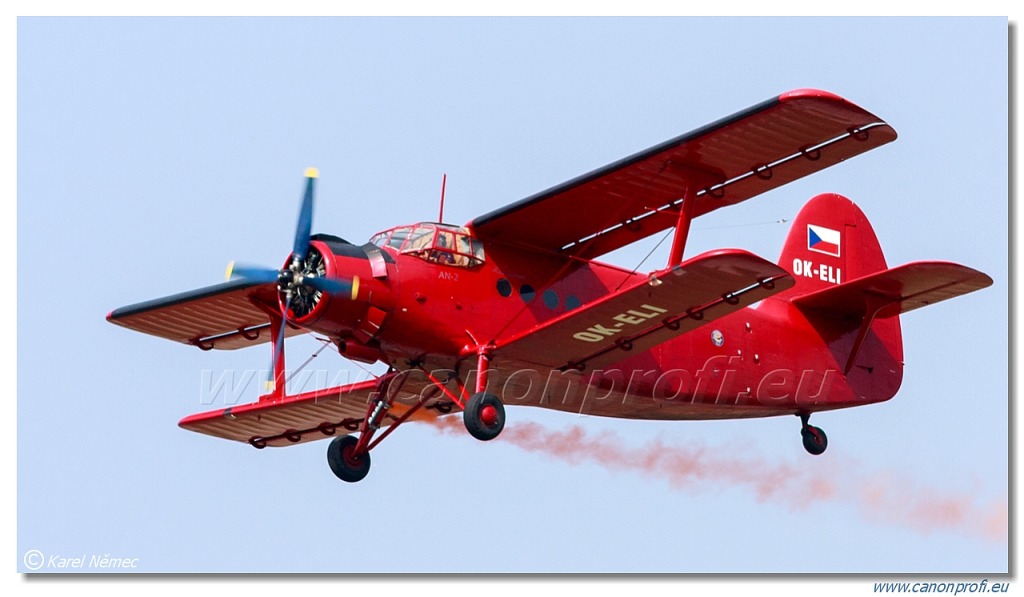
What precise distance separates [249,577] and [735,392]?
7.07 metres

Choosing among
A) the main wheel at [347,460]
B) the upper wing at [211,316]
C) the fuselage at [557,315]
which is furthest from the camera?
the upper wing at [211,316]

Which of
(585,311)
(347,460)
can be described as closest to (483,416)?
(585,311)

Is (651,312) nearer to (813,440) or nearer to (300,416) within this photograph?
(813,440)

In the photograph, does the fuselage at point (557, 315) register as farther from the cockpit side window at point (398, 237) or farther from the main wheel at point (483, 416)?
the main wheel at point (483, 416)

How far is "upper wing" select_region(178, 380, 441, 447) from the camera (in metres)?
24.1

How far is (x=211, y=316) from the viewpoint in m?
25.1

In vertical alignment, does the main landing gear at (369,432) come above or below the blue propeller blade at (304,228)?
below

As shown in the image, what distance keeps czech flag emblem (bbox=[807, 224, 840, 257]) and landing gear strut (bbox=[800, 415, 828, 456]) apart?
2.55 m

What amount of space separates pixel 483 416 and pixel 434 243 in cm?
220

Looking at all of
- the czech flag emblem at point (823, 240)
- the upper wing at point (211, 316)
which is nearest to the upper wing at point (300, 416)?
the upper wing at point (211, 316)

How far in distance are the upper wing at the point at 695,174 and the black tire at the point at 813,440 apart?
4.16 metres

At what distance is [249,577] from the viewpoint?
20797 mm

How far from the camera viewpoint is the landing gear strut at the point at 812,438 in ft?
83.3

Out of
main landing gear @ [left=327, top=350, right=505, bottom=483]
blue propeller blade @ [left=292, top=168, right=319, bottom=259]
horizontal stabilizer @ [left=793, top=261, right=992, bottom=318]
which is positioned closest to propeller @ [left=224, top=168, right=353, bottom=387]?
blue propeller blade @ [left=292, top=168, right=319, bottom=259]
